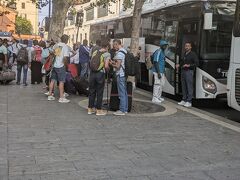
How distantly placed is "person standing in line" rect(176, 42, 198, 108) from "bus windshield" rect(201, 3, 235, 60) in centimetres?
34

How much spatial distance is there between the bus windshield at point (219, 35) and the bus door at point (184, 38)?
264 mm

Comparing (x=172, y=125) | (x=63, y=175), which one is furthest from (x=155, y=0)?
(x=63, y=175)

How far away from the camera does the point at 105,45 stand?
1023 centimetres

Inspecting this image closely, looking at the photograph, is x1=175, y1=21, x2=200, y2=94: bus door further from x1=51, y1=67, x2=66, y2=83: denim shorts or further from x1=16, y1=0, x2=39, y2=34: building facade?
x1=16, y1=0, x2=39, y2=34: building facade

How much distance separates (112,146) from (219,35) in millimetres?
5931

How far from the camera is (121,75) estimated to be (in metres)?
10.3

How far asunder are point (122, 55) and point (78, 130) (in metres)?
2.49

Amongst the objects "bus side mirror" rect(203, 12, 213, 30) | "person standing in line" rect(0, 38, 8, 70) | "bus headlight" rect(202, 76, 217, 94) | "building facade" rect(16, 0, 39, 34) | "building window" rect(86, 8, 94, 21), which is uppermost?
"building facade" rect(16, 0, 39, 34)

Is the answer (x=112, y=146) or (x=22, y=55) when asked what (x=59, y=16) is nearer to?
(x=22, y=55)

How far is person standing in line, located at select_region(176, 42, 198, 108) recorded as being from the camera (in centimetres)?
1182

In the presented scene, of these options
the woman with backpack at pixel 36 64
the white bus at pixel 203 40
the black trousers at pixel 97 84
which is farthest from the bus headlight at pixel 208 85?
the woman with backpack at pixel 36 64

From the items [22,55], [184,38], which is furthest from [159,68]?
[22,55]

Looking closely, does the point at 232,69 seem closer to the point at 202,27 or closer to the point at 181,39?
the point at 202,27

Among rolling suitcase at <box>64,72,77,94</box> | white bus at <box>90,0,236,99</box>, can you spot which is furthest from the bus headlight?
rolling suitcase at <box>64,72,77,94</box>
